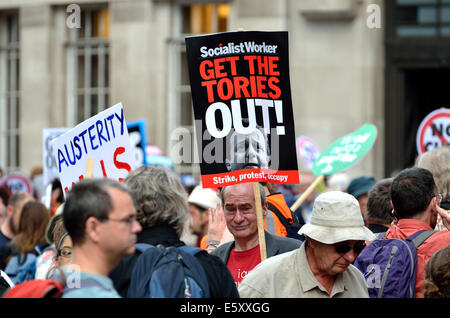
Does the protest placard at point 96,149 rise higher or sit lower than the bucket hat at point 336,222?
higher

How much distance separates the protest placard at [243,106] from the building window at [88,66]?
13.5 meters

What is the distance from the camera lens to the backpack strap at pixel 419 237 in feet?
17.1

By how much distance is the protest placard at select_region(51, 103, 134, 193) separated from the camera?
607 cm

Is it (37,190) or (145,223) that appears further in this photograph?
(37,190)

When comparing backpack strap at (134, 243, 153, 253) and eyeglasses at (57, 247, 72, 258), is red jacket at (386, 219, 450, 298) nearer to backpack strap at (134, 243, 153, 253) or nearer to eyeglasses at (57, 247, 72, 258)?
backpack strap at (134, 243, 153, 253)

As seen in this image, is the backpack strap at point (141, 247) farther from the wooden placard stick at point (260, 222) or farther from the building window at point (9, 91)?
the building window at point (9, 91)

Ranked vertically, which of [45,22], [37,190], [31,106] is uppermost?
[45,22]

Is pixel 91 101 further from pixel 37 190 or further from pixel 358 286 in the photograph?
pixel 358 286

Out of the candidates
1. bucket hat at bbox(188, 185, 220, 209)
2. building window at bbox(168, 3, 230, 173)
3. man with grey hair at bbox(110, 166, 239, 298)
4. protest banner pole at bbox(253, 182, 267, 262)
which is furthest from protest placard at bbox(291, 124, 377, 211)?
building window at bbox(168, 3, 230, 173)

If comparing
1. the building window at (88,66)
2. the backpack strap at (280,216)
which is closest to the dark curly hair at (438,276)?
the backpack strap at (280,216)

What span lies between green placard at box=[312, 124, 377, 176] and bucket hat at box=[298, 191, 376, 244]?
3.25 meters

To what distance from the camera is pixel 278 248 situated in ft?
17.9

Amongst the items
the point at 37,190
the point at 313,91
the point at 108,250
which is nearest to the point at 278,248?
the point at 108,250
